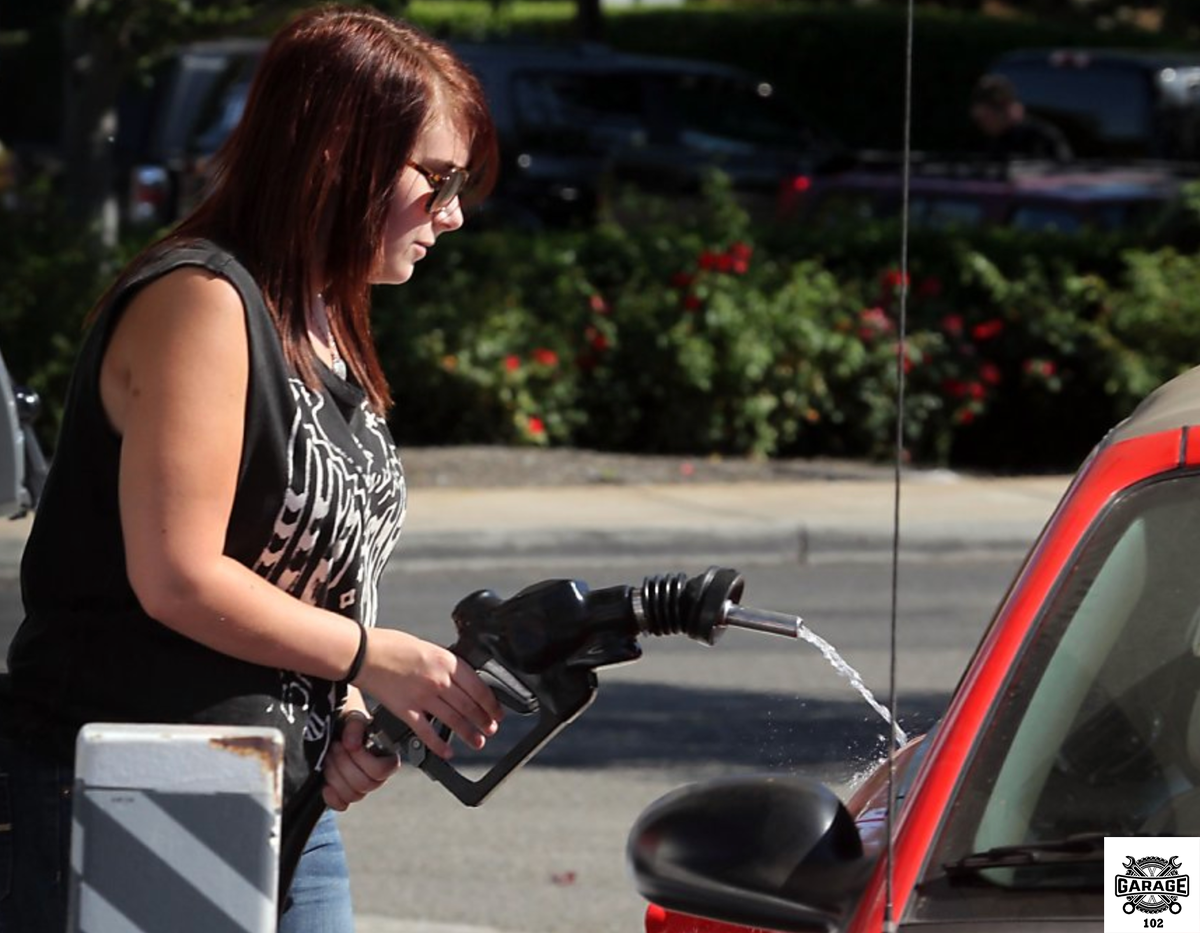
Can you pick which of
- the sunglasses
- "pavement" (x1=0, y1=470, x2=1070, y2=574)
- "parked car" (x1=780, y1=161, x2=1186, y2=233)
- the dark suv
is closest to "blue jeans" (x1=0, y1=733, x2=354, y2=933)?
the sunglasses

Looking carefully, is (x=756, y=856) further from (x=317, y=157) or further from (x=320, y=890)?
(x=317, y=157)

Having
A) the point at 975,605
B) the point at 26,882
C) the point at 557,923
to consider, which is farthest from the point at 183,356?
the point at 975,605

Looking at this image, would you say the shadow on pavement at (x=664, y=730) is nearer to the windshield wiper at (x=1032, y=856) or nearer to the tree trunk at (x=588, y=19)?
the windshield wiper at (x=1032, y=856)

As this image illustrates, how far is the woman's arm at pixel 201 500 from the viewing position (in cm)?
251

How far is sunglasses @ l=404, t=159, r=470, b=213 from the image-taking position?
110 inches

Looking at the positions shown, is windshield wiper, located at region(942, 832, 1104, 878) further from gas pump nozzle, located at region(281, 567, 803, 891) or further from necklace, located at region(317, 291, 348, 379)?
necklace, located at region(317, 291, 348, 379)

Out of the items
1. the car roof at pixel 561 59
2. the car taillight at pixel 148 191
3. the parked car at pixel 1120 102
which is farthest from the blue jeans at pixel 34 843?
the car taillight at pixel 148 191

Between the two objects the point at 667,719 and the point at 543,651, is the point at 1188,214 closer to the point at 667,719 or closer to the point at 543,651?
the point at 667,719

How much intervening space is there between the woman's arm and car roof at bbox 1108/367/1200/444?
0.85 m

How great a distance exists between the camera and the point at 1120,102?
1614 centimetres

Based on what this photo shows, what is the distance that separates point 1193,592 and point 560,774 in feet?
Answer: 14.1

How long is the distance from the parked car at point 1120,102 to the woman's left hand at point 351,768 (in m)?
14.0

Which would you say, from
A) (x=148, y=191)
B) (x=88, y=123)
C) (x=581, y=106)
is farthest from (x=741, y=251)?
(x=148, y=191)

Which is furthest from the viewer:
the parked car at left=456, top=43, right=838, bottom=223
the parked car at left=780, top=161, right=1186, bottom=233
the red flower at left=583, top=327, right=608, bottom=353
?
the parked car at left=456, top=43, right=838, bottom=223
